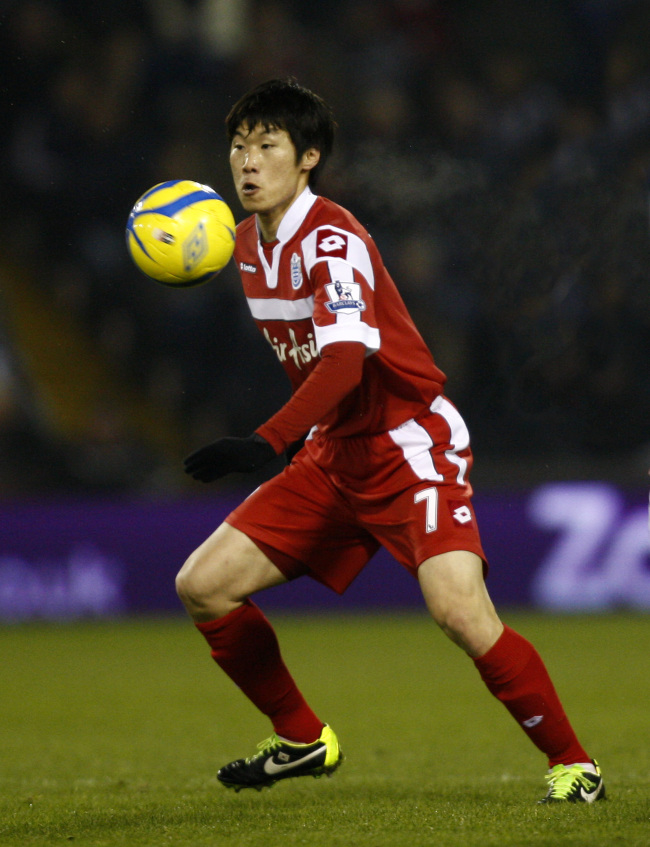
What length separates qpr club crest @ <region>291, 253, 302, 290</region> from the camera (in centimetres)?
328

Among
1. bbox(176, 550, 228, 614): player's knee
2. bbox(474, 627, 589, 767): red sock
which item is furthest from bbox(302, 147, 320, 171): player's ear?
bbox(474, 627, 589, 767): red sock

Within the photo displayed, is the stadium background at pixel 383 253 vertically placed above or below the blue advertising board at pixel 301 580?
above

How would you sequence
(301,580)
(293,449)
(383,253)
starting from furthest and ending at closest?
(383,253) → (301,580) → (293,449)

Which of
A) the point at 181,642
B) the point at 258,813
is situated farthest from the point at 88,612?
the point at 258,813

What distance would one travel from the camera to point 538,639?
7117mm

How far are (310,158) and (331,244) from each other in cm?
37

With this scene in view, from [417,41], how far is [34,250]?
11.2 ft

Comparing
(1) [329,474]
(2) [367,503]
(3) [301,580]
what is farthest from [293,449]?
(3) [301,580]

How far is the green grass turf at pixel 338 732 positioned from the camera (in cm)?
291

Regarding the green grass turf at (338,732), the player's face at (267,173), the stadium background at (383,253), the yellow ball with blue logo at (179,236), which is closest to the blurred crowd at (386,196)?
the stadium background at (383,253)

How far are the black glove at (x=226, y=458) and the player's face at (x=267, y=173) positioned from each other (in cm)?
68

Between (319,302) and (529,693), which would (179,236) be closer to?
(319,302)

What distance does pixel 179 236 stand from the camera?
323 cm

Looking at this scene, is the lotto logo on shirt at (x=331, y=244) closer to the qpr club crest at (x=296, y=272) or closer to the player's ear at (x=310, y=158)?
the qpr club crest at (x=296, y=272)
